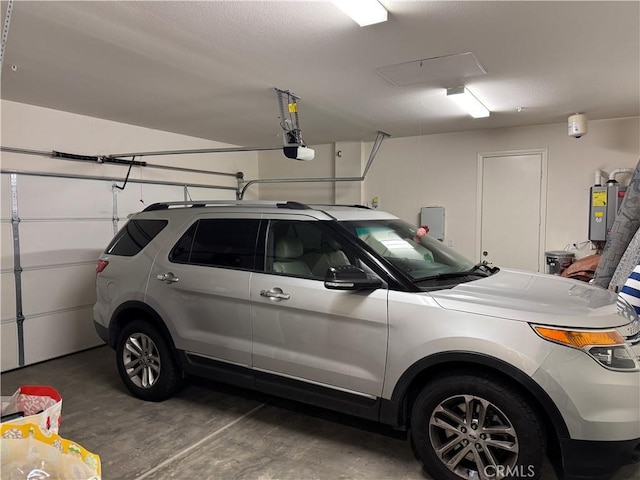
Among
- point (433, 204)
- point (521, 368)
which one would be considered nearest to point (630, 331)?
point (521, 368)

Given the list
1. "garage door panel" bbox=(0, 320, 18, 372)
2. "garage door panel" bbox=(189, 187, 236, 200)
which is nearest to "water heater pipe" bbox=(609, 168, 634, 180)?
"garage door panel" bbox=(189, 187, 236, 200)

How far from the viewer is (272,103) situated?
15.5ft

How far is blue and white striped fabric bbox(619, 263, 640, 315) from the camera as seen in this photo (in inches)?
140

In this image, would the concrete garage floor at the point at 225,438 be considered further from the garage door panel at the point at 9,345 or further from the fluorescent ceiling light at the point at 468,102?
the fluorescent ceiling light at the point at 468,102

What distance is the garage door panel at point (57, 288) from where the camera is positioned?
482cm

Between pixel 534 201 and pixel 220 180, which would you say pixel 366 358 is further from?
pixel 220 180

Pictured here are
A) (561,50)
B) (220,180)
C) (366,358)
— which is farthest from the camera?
(220,180)

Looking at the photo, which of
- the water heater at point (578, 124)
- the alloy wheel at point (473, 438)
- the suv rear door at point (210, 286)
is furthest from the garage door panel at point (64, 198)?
the water heater at point (578, 124)

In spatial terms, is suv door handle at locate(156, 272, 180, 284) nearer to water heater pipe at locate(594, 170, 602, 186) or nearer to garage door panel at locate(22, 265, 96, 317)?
garage door panel at locate(22, 265, 96, 317)

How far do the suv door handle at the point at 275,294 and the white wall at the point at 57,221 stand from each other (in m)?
3.49

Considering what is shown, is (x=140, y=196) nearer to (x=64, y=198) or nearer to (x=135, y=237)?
(x=64, y=198)

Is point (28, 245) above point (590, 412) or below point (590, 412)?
above

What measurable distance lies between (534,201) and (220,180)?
5187 mm

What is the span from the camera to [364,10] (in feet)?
8.15
